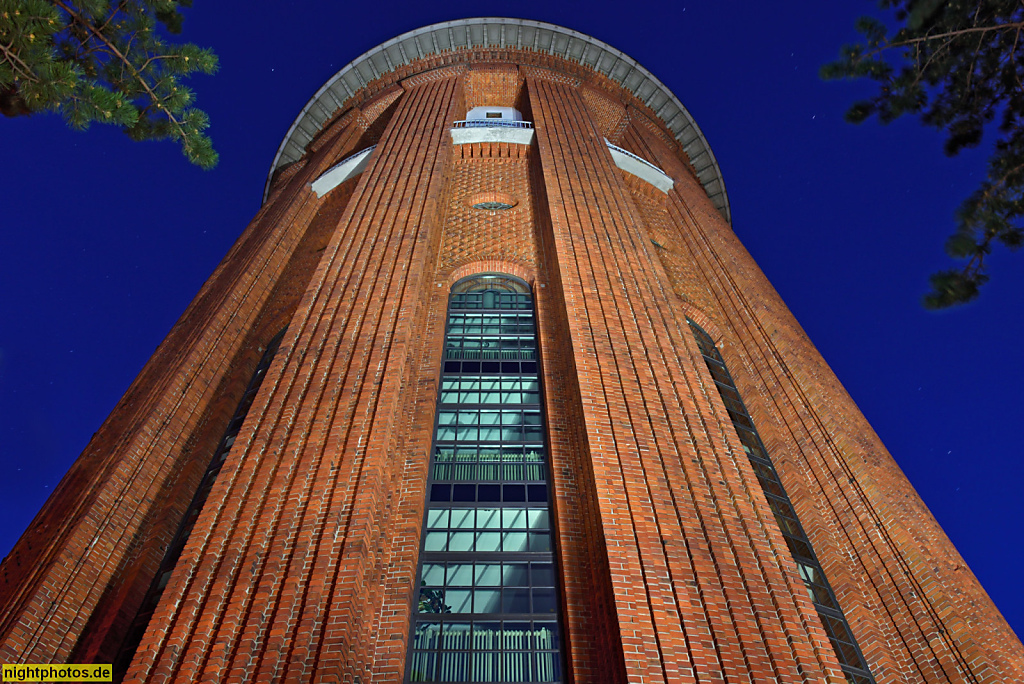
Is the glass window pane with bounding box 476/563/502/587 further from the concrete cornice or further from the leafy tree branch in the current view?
the concrete cornice

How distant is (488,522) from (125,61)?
6761 mm

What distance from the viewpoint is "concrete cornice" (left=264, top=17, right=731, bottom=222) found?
82.8 feet

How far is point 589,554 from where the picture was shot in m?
8.97

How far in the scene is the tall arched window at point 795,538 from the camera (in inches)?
400

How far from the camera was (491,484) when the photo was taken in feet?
34.4

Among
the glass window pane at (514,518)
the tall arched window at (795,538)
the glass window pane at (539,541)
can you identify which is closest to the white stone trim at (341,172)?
the tall arched window at (795,538)

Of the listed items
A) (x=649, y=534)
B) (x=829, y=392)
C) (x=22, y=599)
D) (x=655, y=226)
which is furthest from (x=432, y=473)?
(x=655, y=226)

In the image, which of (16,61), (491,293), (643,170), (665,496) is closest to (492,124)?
(643,170)

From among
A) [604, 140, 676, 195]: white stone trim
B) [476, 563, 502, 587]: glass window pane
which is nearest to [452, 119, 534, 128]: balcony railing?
[604, 140, 676, 195]: white stone trim

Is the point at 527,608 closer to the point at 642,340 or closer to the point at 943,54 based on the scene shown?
the point at 642,340

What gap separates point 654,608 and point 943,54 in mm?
7160

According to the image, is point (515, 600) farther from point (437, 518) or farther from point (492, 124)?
point (492, 124)

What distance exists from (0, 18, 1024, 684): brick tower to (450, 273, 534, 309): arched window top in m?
0.07

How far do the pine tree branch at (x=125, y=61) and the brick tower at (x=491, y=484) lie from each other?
396 cm
